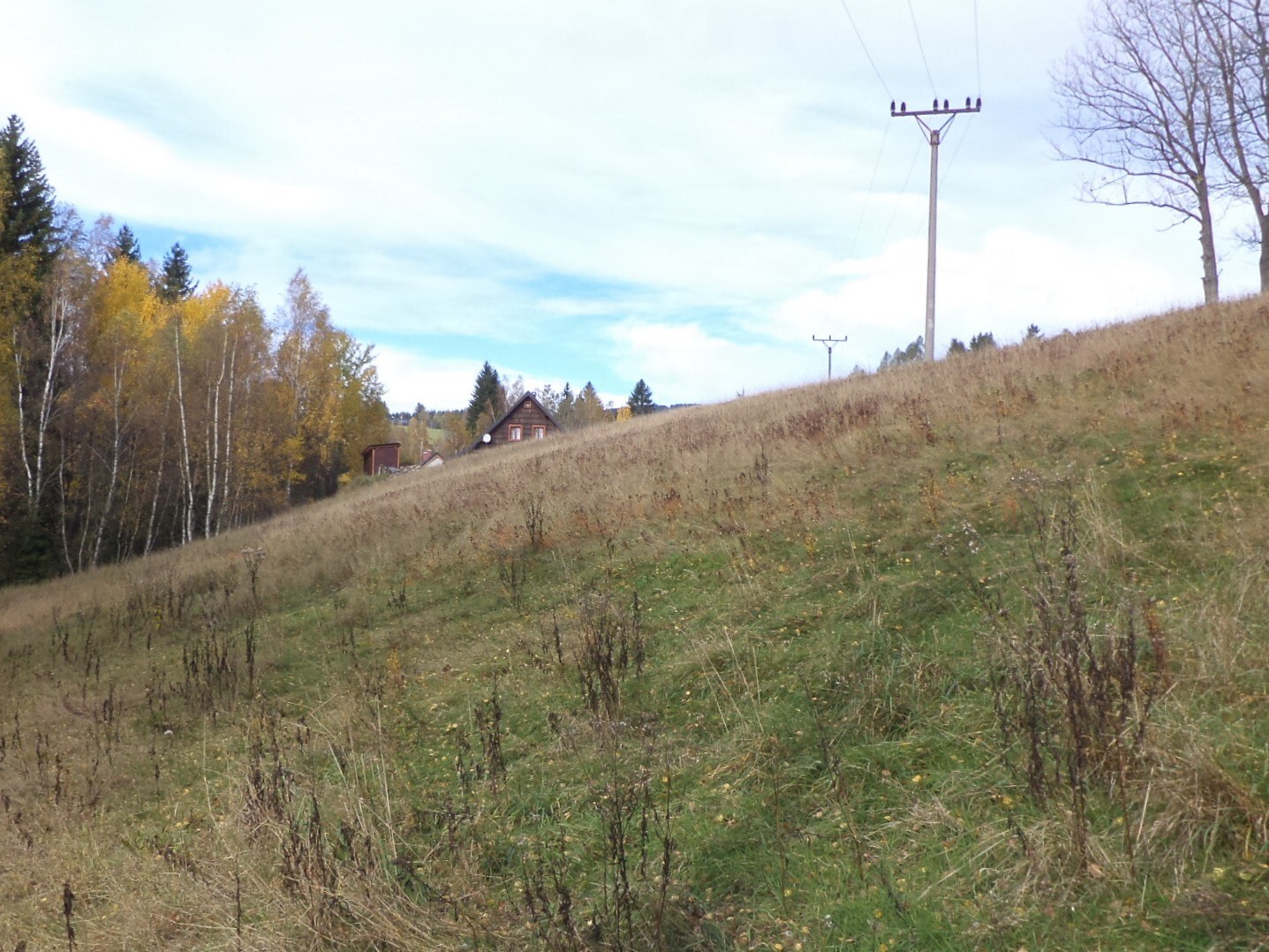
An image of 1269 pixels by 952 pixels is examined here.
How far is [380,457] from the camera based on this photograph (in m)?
51.8

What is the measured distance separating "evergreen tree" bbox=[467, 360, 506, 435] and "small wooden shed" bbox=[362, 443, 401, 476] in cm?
2512

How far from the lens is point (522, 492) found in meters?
12.9

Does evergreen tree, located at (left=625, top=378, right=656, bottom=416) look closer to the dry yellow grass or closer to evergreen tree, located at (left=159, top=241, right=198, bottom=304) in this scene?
evergreen tree, located at (left=159, top=241, right=198, bottom=304)

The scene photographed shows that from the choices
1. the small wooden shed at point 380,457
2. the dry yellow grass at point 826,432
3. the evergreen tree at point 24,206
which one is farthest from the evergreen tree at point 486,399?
the dry yellow grass at point 826,432

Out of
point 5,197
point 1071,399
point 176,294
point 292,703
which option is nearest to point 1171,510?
point 1071,399

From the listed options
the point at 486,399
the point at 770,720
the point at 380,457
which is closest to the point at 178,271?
the point at 380,457

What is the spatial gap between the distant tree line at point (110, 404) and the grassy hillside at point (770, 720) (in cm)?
1551

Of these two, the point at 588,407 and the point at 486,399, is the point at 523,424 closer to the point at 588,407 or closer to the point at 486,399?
the point at 486,399

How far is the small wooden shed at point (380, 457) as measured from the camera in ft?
167

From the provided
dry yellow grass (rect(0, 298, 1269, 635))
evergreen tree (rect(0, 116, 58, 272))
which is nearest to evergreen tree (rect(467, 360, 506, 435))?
evergreen tree (rect(0, 116, 58, 272))

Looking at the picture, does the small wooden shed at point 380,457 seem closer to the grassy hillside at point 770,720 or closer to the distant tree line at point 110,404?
the distant tree line at point 110,404

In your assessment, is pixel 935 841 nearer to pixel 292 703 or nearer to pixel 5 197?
pixel 292 703

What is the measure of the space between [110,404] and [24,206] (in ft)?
21.8

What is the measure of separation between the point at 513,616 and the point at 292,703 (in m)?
2.12
